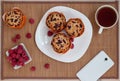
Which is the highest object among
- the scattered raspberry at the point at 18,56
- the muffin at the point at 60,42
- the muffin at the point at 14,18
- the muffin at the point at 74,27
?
the muffin at the point at 14,18

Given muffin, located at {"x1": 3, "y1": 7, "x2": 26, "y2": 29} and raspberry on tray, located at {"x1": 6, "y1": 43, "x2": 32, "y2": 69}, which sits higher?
muffin, located at {"x1": 3, "y1": 7, "x2": 26, "y2": 29}

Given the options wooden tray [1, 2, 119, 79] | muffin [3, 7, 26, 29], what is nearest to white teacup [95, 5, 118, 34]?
wooden tray [1, 2, 119, 79]

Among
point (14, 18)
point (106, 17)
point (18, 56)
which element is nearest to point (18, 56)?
point (18, 56)

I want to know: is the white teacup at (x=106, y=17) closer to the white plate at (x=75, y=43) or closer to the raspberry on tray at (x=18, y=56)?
the white plate at (x=75, y=43)

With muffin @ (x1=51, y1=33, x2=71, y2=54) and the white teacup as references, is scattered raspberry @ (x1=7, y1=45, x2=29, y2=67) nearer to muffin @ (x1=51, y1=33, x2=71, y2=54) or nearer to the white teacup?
muffin @ (x1=51, y1=33, x2=71, y2=54)

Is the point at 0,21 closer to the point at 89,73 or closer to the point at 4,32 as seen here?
the point at 4,32

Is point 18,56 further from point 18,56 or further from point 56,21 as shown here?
point 56,21

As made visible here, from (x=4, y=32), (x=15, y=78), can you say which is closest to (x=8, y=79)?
(x=15, y=78)

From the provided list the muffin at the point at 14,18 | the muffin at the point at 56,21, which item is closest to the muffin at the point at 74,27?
the muffin at the point at 56,21
